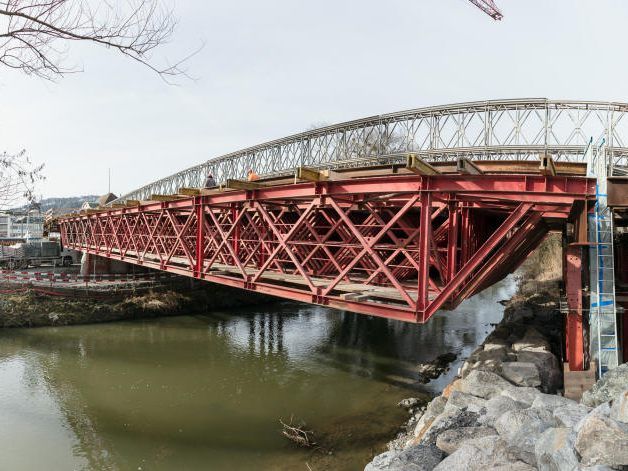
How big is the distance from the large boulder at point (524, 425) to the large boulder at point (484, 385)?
1.72 meters

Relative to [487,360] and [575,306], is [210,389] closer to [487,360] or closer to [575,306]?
[487,360]

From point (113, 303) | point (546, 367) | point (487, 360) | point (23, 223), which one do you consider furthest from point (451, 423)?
point (113, 303)

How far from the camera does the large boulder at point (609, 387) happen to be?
219 inches

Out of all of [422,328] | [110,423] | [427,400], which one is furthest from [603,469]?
[422,328]

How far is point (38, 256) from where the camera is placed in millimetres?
36188

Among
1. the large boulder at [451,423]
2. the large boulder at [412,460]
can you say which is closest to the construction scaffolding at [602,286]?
the large boulder at [451,423]

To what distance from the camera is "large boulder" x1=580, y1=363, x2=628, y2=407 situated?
5.55 meters

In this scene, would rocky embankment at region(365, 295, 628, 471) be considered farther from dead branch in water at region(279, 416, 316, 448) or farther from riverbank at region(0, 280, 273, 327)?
riverbank at region(0, 280, 273, 327)

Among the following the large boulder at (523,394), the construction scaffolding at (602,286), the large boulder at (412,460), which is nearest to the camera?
the large boulder at (412,460)

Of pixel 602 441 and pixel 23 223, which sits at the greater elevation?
pixel 23 223

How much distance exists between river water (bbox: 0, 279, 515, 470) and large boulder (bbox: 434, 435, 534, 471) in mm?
3527

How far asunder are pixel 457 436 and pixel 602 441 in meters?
2.20

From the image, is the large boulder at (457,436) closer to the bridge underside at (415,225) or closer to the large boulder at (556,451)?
the large boulder at (556,451)

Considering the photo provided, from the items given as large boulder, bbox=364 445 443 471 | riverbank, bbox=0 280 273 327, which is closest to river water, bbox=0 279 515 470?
riverbank, bbox=0 280 273 327
